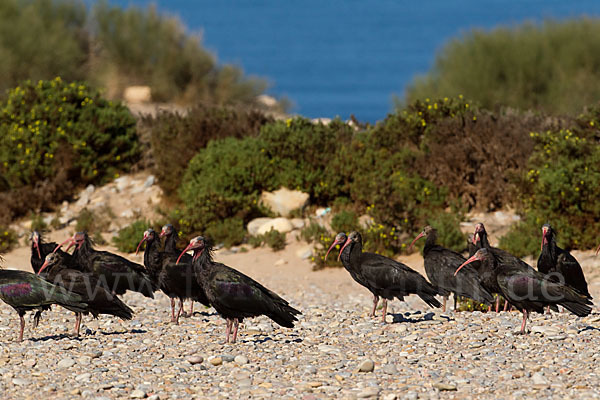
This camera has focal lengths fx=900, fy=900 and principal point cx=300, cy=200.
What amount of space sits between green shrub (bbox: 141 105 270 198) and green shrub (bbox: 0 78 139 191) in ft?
3.06

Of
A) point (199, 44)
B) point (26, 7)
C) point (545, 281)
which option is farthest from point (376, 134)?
point (26, 7)

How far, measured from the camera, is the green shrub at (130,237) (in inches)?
699

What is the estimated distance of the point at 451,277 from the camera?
11.8 metres

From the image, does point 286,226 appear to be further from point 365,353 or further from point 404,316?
point 365,353

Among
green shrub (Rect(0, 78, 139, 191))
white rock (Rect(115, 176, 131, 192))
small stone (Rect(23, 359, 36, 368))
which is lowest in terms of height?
small stone (Rect(23, 359, 36, 368))

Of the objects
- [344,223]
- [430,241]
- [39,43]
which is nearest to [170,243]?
[430,241]

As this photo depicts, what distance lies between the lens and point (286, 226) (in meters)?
18.1

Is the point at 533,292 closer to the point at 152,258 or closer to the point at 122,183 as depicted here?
the point at 152,258

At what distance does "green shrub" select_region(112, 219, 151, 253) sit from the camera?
17750 millimetres

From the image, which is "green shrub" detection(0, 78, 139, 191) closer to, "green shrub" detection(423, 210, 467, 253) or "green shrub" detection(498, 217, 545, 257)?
"green shrub" detection(423, 210, 467, 253)

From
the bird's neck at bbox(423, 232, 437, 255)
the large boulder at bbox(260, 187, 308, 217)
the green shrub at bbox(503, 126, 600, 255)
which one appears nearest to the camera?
the bird's neck at bbox(423, 232, 437, 255)

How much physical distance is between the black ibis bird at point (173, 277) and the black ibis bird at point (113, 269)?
27 cm

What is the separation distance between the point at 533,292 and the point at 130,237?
9.66 metres

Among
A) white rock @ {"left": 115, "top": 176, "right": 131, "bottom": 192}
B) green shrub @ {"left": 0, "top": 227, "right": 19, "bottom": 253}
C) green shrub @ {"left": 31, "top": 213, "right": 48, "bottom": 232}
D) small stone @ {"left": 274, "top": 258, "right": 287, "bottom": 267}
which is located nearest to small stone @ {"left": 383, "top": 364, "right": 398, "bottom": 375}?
small stone @ {"left": 274, "top": 258, "right": 287, "bottom": 267}
